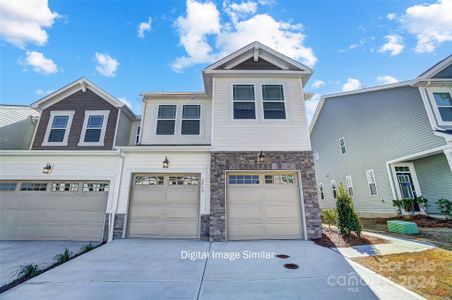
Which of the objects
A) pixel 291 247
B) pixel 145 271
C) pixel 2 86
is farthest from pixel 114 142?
pixel 291 247

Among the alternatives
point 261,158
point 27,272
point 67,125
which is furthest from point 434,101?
point 67,125

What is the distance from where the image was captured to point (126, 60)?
1000 cm

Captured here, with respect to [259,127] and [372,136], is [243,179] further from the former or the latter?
[372,136]

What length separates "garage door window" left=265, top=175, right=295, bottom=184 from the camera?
756 centimetres

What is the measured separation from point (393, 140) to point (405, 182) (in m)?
2.45

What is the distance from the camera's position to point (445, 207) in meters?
9.47

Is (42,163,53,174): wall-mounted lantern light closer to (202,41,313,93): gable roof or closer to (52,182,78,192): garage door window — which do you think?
(52,182,78,192): garage door window

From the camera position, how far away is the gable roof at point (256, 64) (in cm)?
857

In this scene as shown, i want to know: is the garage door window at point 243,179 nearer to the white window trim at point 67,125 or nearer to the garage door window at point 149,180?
the garage door window at point 149,180

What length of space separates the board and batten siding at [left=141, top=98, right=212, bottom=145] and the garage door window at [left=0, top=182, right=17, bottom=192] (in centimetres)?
525

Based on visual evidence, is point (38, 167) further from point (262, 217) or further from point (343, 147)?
point (343, 147)

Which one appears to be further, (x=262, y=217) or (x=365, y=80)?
(x=365, y=80)

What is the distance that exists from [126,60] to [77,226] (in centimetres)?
776

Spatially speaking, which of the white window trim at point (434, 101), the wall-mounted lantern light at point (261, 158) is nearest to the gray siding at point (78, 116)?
the wall-mounted lantern light at point (261, 158)
